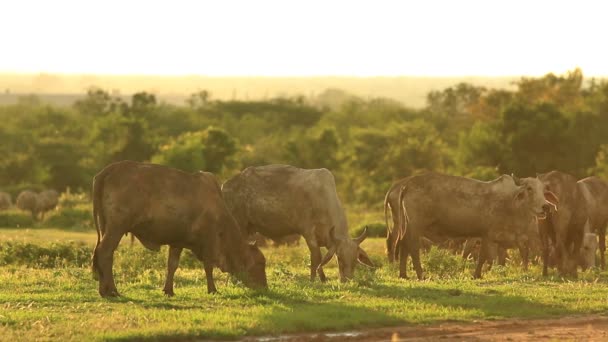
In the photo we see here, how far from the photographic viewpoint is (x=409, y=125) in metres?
67.2

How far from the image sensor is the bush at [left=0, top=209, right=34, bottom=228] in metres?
39.3

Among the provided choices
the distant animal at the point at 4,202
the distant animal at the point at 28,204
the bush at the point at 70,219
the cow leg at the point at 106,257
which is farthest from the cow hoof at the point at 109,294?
the distant animal at the point at 4,202

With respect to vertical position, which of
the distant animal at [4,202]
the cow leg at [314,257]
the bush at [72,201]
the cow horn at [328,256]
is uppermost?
the cow horn at [328,256]

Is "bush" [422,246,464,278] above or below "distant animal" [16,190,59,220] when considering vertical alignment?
above

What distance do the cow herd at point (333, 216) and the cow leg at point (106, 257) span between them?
408mm

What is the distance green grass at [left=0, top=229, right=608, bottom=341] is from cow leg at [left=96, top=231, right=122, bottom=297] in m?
0.22

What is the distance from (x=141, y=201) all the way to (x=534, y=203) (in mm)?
6923

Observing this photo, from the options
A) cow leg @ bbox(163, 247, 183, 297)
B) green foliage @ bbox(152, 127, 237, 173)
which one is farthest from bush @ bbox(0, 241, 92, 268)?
green foliage @ bbox(152, 127, 237, 173)

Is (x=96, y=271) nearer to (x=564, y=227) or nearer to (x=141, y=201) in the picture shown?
(x=141, y=201)

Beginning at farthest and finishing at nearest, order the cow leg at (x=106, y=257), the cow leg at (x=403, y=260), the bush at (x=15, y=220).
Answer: the bush at (x=15, y=220) → the cow leg at (x=403, y=260) → the cow leg at (x=106, y=257)

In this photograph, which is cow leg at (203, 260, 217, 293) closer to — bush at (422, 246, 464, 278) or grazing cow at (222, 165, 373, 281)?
grazing cow at (222, 165, 373, 281)

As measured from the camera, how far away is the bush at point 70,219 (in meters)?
39.7

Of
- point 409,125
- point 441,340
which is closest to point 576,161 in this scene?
point 409,125

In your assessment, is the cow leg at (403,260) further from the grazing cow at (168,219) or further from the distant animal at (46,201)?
the distant animal at (46,201)
